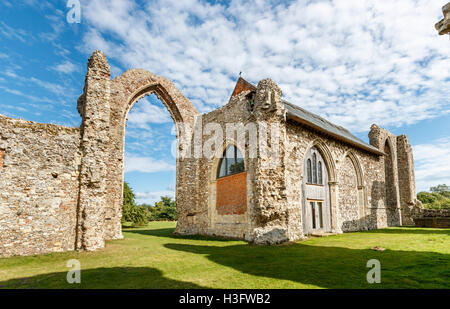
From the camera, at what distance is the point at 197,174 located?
53.2 ft

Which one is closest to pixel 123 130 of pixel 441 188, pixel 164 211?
pixel 164 211

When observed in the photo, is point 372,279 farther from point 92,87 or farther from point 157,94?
point 157,94

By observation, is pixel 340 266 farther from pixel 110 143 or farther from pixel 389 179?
pixel 389 179

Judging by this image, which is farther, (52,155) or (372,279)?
(52,155)

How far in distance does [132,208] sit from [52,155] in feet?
57.8

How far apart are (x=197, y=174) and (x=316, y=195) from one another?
6953mm

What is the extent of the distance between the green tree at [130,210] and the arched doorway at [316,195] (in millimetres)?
17810

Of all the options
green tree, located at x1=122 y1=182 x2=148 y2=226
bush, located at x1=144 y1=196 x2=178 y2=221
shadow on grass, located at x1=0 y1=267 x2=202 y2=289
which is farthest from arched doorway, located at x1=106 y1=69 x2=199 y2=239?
bush, located at x1=144 y1=196 x2=178 y2=221

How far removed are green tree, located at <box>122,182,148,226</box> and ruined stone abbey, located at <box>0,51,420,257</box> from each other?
10888 millimetres

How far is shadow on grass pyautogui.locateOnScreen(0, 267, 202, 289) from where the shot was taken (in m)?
5.27

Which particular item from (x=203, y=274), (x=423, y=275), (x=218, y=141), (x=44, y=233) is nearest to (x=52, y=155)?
(x=44, y=233)

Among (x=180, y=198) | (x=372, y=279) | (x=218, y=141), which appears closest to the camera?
(x=372, y=279)

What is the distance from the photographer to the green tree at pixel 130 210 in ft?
82.7

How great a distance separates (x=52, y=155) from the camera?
9.47 metres
